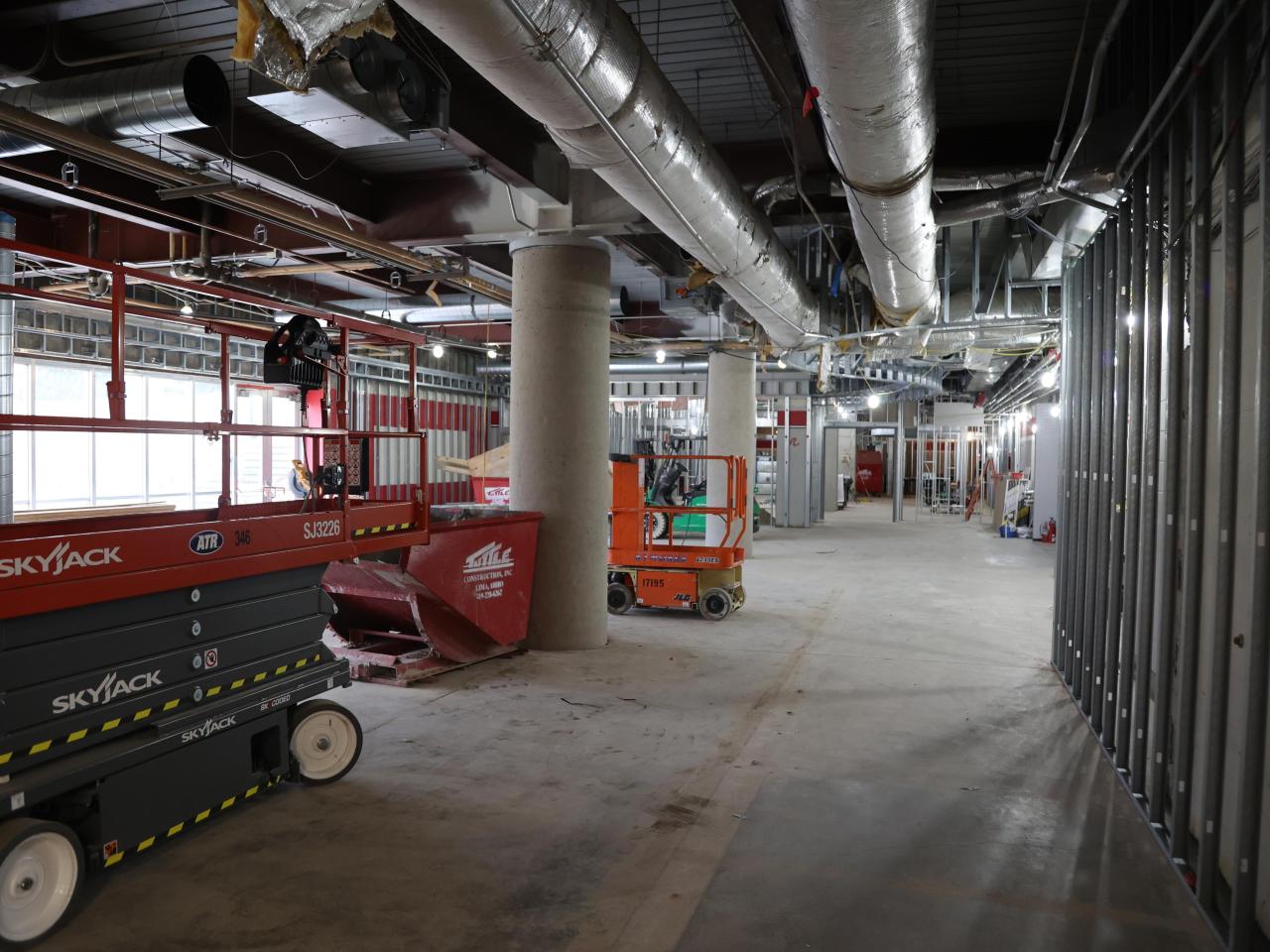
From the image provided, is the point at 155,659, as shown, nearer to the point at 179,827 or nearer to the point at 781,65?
the point at 179,827

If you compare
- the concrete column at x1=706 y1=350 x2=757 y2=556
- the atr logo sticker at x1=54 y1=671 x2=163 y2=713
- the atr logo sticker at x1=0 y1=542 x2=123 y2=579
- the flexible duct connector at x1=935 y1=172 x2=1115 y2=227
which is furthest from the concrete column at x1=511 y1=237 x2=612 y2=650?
the concrete column at x1=706 y1=350 x2=757 y2=556

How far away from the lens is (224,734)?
4285 mm

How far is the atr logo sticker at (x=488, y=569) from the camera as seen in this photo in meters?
7.48

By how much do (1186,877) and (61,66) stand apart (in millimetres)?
8327

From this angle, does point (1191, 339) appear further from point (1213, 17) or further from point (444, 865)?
point (444, 865)

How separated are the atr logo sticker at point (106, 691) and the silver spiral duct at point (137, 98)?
3.67 metres

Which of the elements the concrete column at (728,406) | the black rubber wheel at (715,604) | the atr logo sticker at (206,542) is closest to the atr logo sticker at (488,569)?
the black rubber wheel at (715,604)

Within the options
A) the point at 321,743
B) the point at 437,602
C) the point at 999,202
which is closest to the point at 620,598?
the point at 437,602

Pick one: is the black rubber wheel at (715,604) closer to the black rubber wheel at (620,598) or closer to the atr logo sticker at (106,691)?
the black rubber wheel at (620,598)

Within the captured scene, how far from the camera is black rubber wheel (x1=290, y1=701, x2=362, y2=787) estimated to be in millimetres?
4828

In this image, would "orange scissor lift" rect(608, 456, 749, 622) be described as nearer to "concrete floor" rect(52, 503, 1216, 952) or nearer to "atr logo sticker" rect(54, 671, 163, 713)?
"concrete floor" rect(52, 503, 1216, 952)

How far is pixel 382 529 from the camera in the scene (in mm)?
5527

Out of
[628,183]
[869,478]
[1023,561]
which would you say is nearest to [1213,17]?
[628,183]

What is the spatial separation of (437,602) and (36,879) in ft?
13.2
